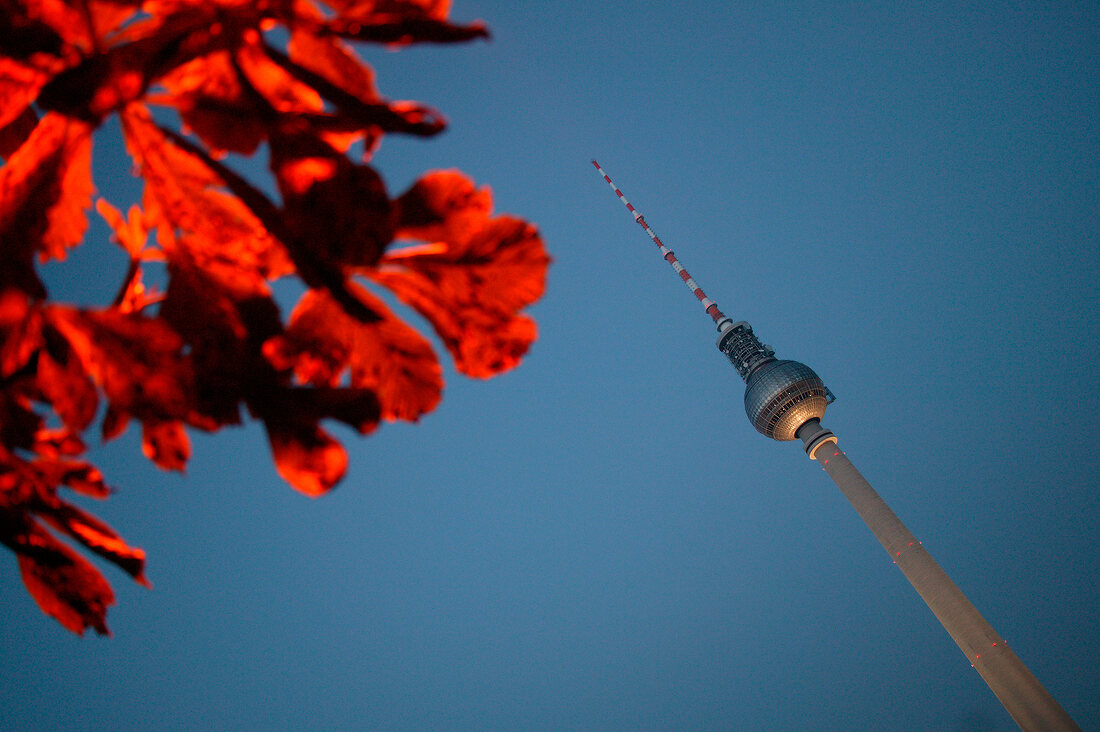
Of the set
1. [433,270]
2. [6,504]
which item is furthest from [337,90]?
[6,504]

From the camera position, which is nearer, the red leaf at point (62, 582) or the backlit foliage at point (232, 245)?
the backlit foliage at point (232, 245)

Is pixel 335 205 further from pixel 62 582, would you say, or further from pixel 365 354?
pixel 62 582

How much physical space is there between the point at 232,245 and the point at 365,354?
22 centimetres

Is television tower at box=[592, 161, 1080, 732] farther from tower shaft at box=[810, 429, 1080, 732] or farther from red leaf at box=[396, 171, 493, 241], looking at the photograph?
red leaf at box=[396, 171, 493, 241]

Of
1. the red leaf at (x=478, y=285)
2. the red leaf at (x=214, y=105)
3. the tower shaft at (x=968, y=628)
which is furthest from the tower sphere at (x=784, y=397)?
the red leaf at (x=214, y=105)

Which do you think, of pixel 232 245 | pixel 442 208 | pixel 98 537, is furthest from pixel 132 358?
pixel 442 208

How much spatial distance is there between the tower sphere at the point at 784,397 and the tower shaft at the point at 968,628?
3960 mm

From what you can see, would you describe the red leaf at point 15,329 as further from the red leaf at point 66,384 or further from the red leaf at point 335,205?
the red leaf at point 335,205

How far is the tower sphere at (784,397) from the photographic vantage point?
2711cm

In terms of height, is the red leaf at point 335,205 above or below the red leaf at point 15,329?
below

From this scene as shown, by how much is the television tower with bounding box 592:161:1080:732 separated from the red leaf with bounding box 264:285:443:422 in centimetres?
2749

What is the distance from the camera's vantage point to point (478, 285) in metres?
0.72

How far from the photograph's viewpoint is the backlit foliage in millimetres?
618

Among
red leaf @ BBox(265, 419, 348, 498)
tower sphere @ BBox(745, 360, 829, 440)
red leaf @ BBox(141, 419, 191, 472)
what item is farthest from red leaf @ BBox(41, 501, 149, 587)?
tower sphere @ BBox(745, 360, 829, 440)
